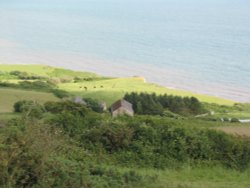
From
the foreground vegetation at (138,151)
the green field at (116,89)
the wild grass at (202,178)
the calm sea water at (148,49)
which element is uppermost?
the calm sea water at (148,49)

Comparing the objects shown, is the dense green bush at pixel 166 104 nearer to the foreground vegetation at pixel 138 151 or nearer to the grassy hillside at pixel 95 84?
the grassy hillside at pixel 95 84

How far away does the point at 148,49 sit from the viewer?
75688 millimetres

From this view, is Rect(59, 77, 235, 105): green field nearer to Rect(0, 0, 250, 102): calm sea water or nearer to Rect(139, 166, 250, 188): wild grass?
Rect(0, 0, 250, 102): calm sea water

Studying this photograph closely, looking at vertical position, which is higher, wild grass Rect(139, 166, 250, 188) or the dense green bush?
the dense green bush

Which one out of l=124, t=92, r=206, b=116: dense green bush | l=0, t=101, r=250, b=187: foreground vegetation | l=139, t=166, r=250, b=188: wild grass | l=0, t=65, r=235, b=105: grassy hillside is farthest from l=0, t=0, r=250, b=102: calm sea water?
l=139, t=166, r=250, b=188: wild grass

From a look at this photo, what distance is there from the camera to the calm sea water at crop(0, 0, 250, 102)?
57081 millimetres

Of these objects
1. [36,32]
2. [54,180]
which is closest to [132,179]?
[54,180]

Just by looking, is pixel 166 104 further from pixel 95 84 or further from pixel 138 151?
pixel 138 151

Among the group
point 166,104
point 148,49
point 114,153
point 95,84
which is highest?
point 148,49

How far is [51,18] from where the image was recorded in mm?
125812

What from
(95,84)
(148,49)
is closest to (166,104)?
(95,84)

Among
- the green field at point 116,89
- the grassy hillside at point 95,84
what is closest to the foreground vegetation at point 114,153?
the green field at point 116,89

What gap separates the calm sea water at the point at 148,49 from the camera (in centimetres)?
5708

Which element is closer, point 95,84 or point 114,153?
point 114,153
